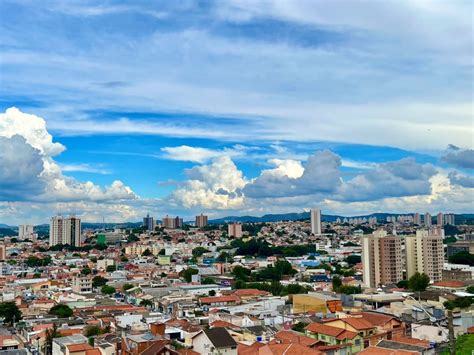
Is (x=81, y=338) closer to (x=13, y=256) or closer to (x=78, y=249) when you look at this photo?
(x=13, y=256)

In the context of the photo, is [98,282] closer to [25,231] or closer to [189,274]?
[189,274]

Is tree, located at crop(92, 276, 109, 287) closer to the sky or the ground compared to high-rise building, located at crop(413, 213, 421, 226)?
closer to the ground

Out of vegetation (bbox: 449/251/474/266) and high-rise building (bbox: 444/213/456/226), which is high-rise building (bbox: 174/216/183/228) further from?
vegetation (bbox: 449/251/474/266)

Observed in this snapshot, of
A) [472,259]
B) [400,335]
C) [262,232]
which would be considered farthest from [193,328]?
[262,232]

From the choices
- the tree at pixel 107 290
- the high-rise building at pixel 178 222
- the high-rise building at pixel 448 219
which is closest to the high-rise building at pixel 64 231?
the high-rise building at pixel 178 222

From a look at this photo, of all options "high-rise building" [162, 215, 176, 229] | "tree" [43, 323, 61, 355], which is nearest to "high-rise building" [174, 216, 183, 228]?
"high-rise building" [162, 215, 176, 229]

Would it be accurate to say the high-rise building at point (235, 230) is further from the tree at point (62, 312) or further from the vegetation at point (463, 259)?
the tree at point (62, 312)
